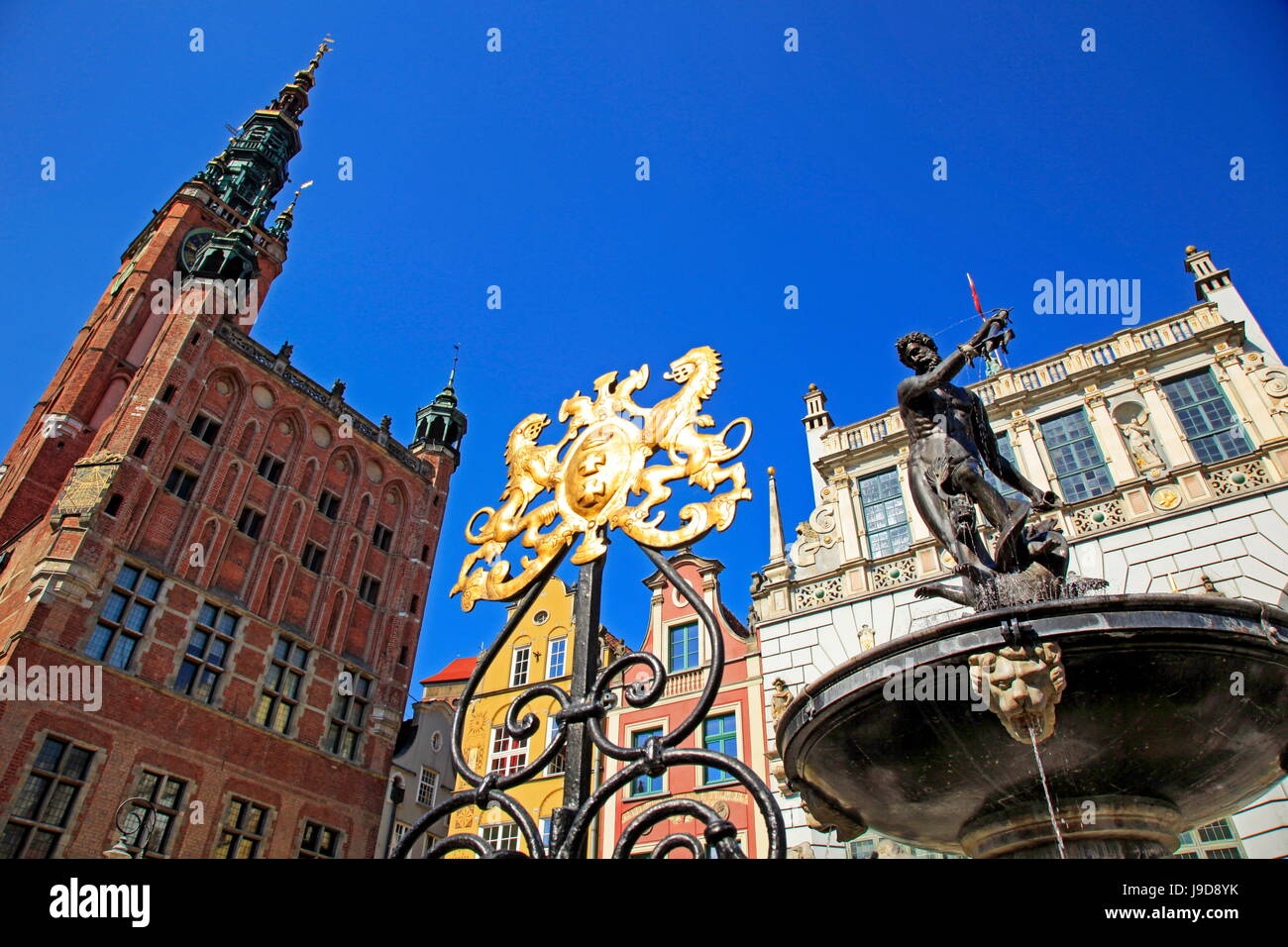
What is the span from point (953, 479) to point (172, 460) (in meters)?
25.6

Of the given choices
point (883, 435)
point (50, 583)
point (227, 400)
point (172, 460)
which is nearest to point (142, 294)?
point (227, 400)

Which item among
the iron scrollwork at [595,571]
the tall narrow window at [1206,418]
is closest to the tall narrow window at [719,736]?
the tall narrow window at [1206,418]

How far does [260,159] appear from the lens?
Result: 4403cm

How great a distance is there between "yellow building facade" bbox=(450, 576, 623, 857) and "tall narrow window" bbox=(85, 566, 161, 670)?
A: 9.56 meters

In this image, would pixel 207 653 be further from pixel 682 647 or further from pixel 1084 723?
pixel 1084 723

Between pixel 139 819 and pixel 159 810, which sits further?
pixel 159 810

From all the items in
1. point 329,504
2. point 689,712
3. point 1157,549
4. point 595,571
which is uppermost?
point 329,504

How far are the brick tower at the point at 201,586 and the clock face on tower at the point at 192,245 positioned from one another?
0.27 m

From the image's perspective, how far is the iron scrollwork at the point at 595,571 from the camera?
284cm

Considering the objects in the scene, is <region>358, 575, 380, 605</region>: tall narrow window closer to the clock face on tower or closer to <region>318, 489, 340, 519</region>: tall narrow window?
<region>318, 489, 340, 519</region>: tall narrow window

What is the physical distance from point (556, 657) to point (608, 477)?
Answer: 883 inches

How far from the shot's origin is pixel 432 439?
3559 centimetres

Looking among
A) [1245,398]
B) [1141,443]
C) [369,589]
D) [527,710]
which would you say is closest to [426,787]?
[369,589]
